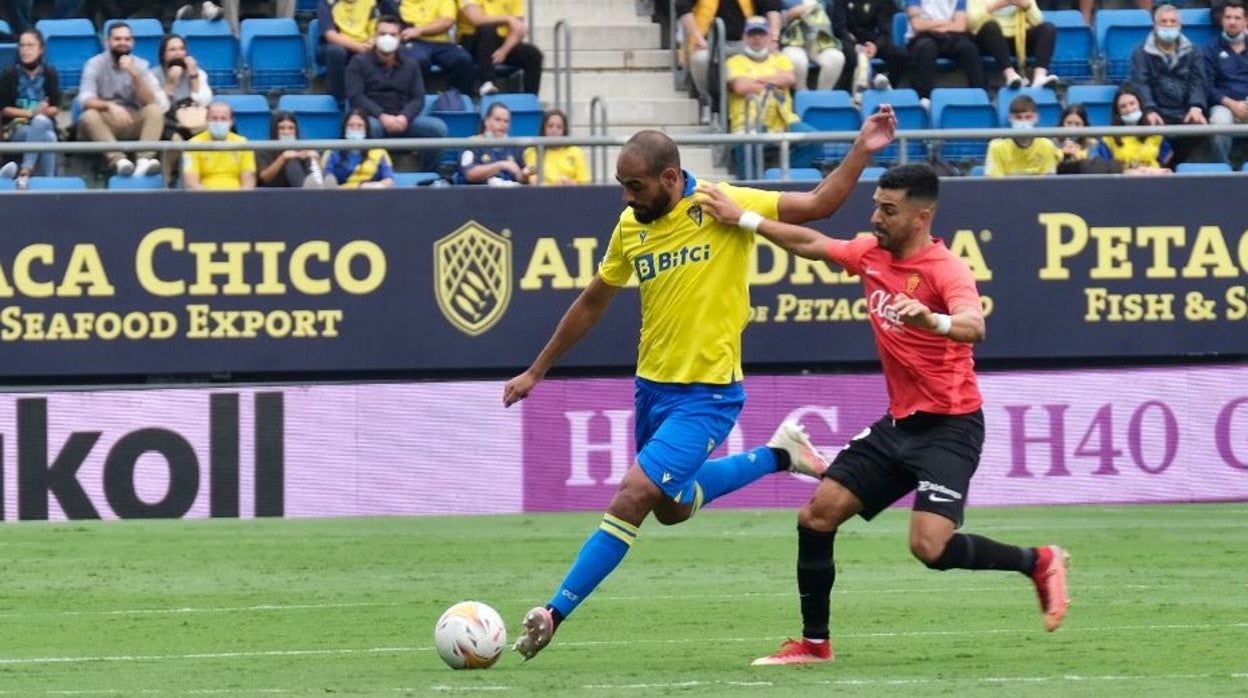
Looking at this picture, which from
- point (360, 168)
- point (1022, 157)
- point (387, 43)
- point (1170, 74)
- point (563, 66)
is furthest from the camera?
point (563, 66)

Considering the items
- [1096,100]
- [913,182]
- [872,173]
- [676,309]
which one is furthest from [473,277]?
[913,182]

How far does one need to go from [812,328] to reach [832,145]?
60.9 inches

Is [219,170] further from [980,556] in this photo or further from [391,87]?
[980,556]

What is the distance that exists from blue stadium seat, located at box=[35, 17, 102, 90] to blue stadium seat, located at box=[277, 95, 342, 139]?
5.85ft

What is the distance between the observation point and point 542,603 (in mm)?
12078

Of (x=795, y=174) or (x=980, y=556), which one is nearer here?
(x=980, y=556)

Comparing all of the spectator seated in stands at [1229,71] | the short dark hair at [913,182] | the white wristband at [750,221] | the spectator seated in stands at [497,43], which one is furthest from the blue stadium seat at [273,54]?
the short dark hair at [913,182]

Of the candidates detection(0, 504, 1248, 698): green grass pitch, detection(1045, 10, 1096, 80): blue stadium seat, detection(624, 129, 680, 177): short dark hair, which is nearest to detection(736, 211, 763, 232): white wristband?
detection(624, 129, 680, 177): short dark hair

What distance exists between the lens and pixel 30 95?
62.3ft

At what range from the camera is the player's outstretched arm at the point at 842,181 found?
9.13m

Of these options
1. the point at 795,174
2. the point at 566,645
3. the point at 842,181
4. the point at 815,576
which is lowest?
the point at 566,645

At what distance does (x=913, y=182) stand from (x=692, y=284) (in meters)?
1.05

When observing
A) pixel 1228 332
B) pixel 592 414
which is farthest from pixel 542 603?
pixel 1228 332

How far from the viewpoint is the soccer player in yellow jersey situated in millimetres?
9219
